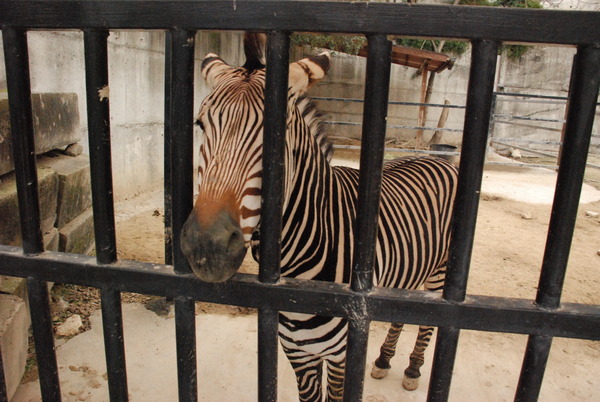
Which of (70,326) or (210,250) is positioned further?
(70,326)

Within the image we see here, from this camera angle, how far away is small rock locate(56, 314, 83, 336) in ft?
9.07

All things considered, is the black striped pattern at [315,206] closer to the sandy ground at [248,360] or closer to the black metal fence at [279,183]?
the black metal fence at [279,183]

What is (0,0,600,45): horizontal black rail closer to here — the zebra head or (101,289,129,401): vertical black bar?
the zebra head

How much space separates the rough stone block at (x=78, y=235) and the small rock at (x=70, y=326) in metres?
0.51

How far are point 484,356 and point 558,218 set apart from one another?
247 cm

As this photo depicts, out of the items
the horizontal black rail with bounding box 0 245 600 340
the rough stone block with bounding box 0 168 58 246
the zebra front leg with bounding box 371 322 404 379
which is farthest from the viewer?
the zebra front leg with bounding box 371 322 404 379

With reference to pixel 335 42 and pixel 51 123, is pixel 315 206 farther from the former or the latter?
pixel 335 42

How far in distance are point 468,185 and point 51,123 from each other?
301cm

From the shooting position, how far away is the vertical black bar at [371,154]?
801mm

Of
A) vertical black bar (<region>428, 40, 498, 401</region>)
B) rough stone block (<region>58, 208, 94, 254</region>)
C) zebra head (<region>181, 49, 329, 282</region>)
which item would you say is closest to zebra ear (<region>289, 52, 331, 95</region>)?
zebra head (<region>181, 49, 329, 282</region>)

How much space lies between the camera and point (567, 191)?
792 mm

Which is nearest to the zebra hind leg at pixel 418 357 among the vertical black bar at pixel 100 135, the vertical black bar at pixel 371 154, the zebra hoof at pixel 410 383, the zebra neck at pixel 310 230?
the zebra hoof at pixel 410 383

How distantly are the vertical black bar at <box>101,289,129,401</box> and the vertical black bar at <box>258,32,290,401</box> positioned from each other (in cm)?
35

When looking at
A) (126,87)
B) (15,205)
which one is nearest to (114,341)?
(15,205)
